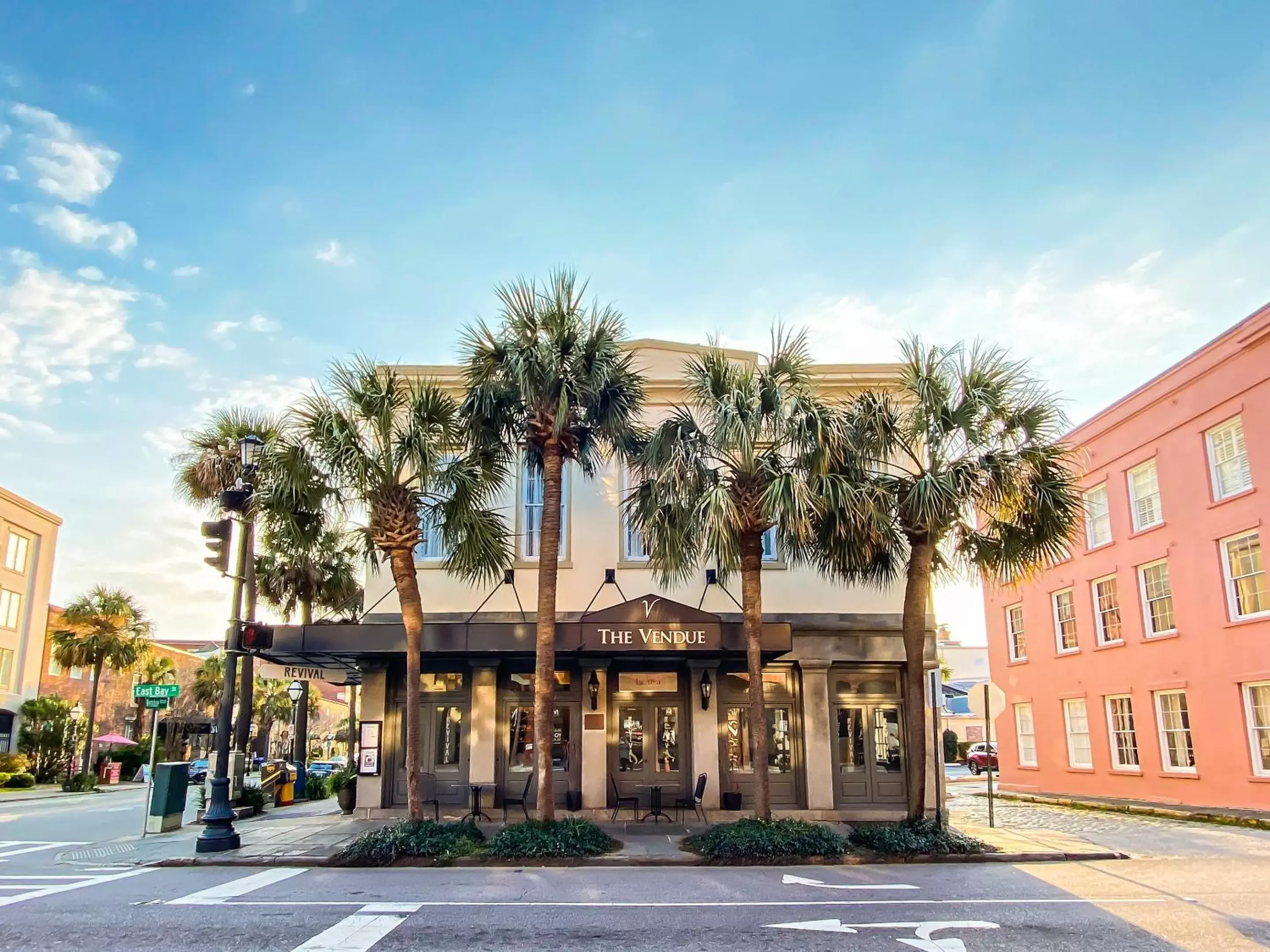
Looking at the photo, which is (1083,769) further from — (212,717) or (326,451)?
(212,717)

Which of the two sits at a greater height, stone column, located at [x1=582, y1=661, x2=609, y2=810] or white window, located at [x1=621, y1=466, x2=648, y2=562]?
white window, located at [x1=621, y1=466, x2=648, y2=562]

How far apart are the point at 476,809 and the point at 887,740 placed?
8056 millimetres

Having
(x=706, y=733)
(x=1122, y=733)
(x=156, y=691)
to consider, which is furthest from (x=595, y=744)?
(x=1122, y=733)

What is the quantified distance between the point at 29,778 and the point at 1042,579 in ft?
120

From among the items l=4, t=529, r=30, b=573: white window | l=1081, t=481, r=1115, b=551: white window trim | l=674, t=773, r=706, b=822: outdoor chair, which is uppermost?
l=4, t=529, r=30, b=573: white window

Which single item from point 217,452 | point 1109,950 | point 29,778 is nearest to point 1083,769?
point 1109,950

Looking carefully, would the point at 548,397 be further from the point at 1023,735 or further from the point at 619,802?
the point at 1023,735

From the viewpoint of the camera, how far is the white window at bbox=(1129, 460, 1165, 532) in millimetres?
24031

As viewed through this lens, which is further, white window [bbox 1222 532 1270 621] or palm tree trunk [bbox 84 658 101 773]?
palm tree trunk [bbox 84 658 101 773]

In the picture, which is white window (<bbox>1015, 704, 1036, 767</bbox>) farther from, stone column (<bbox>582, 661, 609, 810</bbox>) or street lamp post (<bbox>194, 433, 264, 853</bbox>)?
street lamp post (<bbox>194, 433, 264, 853</bbox>)

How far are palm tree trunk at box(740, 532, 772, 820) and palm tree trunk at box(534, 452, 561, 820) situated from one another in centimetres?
296

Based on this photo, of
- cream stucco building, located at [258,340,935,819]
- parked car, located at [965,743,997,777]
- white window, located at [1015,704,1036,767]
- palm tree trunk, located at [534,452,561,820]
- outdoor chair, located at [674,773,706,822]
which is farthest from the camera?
parked car, located at [965,743,997,777]

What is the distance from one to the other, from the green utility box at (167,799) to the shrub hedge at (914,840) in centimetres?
1216

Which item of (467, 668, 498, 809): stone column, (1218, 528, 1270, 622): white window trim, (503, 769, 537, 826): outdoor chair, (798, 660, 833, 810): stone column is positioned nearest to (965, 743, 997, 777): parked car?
(1218, 528, 1270, 622): white window trim
